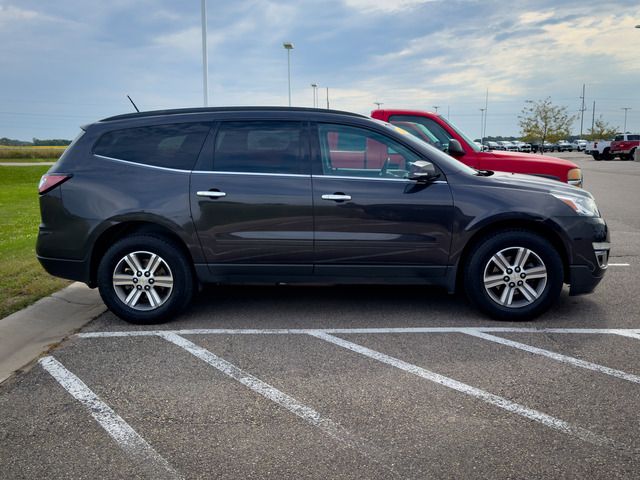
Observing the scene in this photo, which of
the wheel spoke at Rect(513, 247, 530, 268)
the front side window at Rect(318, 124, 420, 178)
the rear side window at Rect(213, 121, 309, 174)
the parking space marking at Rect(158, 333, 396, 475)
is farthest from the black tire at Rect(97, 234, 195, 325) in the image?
the wheel spoke at Rect(513, 247, 530, 268)

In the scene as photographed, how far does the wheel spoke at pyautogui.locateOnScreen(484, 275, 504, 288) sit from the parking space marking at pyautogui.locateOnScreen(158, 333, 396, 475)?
2270 mm

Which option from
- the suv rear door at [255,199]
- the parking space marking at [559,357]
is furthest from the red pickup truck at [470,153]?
the parking space marking at [559,357]

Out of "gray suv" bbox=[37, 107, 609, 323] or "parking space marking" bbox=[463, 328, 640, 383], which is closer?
"parking space marking" bbox=[463, 328, 640, 383]

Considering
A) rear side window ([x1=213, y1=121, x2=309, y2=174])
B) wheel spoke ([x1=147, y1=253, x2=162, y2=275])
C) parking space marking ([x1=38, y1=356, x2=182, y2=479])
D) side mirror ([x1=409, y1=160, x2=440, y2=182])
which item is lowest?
parking space marking ([x1=38, y1=356, x2=182, y2=479])

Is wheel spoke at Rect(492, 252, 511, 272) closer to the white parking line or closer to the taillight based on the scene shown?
the white parking line

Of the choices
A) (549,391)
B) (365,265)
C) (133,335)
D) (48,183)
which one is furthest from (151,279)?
(549,391)

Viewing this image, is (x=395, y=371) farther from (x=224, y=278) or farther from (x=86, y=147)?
(x=86, y=147)

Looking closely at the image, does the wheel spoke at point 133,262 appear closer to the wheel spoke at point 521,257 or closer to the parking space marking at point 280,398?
the parking space marking at point 280,398

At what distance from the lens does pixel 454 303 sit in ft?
19.0

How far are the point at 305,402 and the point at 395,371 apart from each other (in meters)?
0.78

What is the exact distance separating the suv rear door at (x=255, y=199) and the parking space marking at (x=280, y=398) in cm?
88

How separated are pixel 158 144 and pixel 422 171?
232 centimetres

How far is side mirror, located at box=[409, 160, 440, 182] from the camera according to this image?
496 centimetres

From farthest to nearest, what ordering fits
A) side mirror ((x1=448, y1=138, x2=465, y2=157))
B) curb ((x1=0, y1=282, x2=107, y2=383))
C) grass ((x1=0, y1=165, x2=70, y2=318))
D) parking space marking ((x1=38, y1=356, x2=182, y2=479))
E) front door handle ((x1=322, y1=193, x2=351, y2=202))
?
side mirror ((x1=448, y1=138, x2=465, y2=157)) < grass ((x1=0, y1=165, x2=70, y2=318)) < front door handle ((x1=322, y1=193, x2=351, y2=202)) < curb ((x1=0, y1=282, x2=107, y2=383)) < parking space marking ((x1=38, y1=356, x2=182, y2=479))
